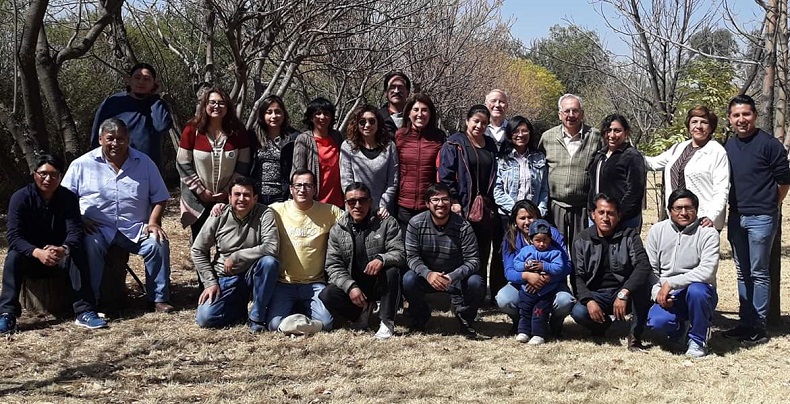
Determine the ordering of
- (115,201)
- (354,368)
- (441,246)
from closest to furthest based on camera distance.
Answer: (354,368) → (441,246) → (115,201)

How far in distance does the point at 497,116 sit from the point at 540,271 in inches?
57.2

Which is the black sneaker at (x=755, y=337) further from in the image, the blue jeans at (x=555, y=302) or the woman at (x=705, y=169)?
the blue jeans at (x=555, y=302)

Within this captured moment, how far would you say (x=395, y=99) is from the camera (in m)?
6.68

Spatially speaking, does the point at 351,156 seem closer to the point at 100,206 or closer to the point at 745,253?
the point at 100,206

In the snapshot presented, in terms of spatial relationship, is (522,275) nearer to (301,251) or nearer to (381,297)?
(381,297)

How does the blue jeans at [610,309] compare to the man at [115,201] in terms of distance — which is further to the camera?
the man at [115,201]

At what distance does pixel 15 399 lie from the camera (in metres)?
4.43

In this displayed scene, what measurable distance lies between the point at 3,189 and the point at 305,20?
32.4 feet

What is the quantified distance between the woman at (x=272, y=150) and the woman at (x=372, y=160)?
1.69ft

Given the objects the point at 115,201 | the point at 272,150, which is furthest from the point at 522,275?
the point at 115,201

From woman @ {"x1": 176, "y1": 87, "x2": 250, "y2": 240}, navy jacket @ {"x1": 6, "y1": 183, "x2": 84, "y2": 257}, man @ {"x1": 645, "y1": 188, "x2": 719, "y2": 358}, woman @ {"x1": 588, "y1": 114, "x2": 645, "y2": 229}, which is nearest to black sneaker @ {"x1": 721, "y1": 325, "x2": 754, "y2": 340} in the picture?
man @ {"x1": 645, "y1": 188, "x2": 719, "y2": 358}

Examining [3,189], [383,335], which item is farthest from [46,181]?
[3,189]

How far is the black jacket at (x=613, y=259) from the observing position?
5730 mm

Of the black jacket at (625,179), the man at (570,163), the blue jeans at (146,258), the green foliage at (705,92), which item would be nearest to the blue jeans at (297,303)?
the blue jeans at (146,258)
